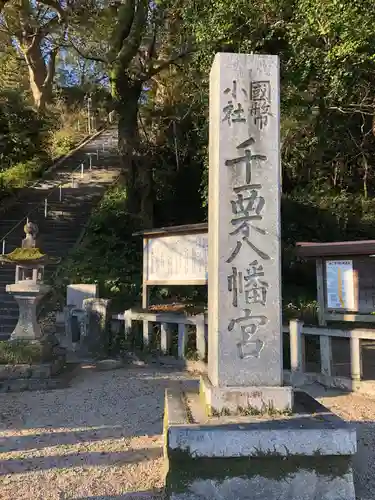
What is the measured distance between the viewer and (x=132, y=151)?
13.6m

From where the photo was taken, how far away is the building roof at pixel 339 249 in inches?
253

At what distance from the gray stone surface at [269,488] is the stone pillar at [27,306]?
16.4ft

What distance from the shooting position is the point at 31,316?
7.61 meters

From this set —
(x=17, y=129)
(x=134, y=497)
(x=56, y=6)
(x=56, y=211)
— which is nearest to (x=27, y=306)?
(x=134, y=497)

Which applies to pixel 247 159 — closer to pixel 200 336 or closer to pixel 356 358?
pixel 356 358

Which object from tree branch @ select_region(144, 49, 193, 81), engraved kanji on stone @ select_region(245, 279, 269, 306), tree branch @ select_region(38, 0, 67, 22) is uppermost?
tree branch @ select_region(38, 0, 67, 22)

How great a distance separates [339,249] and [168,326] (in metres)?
3.18

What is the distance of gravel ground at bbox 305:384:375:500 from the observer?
358cm

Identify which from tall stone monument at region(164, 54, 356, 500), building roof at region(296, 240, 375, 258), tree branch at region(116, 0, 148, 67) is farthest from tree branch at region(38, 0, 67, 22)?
tall stone monument at region(164, 54, 356, 500)

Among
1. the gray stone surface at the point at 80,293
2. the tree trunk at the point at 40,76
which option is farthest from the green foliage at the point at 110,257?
the tree trunk at the point at 40,76

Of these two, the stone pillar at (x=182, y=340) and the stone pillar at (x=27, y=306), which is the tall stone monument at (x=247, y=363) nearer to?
the stone pillar at (x=182, y=340)

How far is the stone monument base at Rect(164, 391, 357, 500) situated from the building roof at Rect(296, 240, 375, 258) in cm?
365

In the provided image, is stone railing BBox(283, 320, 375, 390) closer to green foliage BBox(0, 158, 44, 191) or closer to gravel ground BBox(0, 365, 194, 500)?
gravel ground BBox(0, 365, 194, 500)

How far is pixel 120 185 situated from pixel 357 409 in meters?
13.7
